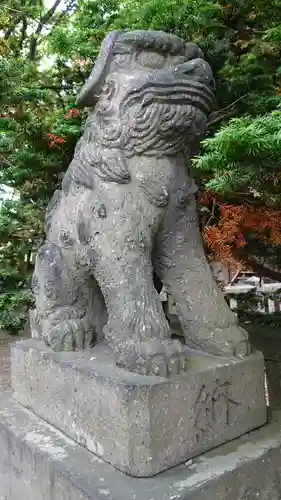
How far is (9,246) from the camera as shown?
3404 mm

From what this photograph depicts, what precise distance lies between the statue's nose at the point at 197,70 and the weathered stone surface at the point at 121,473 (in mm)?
993

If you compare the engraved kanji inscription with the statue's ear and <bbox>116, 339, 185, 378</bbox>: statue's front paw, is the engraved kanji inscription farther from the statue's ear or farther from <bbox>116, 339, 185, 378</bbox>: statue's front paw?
the statue's ear

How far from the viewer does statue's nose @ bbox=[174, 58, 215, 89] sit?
46.4 inches

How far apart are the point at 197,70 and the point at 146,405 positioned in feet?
2.86

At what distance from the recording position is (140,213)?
4.03 ft

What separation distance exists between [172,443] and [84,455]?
0.26 metres

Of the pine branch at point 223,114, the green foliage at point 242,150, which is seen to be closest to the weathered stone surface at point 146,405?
the green foliage at point 242,150

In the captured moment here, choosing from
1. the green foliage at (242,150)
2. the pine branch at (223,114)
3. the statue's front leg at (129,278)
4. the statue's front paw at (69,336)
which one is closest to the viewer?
the green foliage at (242,150)

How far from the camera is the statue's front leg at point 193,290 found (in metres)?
1.30

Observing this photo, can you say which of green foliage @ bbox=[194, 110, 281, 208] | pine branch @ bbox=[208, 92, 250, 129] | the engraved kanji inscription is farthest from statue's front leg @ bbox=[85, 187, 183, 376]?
pine branch @ bbox=[208, 92, 250, 129]

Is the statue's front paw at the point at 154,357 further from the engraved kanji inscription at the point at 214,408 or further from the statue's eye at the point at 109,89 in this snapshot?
the statue's eye at the point at 109,89

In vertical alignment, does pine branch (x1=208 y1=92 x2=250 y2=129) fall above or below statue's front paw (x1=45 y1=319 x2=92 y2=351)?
above

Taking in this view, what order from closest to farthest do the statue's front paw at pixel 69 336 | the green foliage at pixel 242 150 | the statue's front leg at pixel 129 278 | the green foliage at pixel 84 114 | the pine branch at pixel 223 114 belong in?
the green foliage at pixel 242 150 < the statue's front leg at pixel 129 278 < the green foliage at pixel 84 114 < the statue's front paw at pixel 69 336 < the pine branch at pixel 223 114

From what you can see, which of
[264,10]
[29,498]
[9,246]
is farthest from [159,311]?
[9,246]
